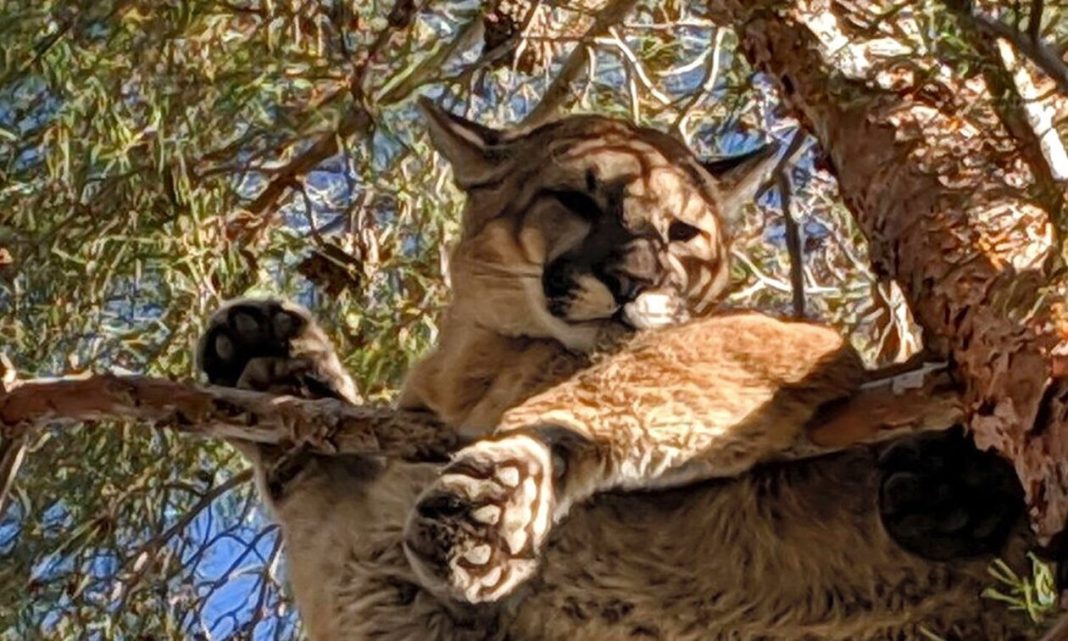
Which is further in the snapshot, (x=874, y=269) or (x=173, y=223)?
(x=173, y=223)

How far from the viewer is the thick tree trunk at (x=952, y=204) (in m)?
2.72

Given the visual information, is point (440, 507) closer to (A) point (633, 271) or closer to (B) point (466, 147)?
(A) point (633, 271)

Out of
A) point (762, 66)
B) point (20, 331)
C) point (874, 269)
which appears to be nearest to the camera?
point (874, 269)

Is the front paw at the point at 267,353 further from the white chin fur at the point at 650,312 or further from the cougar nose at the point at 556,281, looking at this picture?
the white chin fur at the point at 650,312

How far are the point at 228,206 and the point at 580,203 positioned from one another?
3.04ft

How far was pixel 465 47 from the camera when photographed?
16.0 ft

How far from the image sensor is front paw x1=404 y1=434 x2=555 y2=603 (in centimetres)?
327

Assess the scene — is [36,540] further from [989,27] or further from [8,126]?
[989,27]

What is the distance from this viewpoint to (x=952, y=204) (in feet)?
10.3

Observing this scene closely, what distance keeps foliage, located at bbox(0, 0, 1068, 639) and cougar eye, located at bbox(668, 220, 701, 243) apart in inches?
10.5

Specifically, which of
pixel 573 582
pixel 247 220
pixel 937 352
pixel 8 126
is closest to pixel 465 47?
pixel 247 220

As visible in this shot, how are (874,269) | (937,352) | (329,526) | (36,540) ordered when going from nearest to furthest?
1. (937,352)
2. (874,269)
3. (329,526)
4. (36,540)

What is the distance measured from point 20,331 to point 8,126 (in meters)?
0.50

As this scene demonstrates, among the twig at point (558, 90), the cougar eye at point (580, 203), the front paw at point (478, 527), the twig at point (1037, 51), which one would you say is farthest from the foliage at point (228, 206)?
the twig at point (1037, 51)
